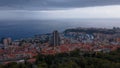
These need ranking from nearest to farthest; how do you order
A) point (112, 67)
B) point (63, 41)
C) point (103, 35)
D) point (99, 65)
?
point (112, 67), point (99, 65), point (63, 41), point (103, 35)

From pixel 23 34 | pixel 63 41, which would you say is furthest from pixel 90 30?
pixel 63 41

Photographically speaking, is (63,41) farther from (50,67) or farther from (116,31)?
(50,67)

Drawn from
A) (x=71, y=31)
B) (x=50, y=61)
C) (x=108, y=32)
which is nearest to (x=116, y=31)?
(x=108, y=32)

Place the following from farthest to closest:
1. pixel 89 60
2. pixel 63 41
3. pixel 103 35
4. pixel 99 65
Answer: pixel 103 35 → pixel 63 41 → pixel 89 60 → pixel 99 65

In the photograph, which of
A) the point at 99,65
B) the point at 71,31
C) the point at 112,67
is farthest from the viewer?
the point at 71,31

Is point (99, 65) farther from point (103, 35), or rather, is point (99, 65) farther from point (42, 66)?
point (103, 35)

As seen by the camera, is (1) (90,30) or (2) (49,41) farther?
(1) (90,30)

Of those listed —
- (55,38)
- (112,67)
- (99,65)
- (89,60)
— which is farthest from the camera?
(55,38)

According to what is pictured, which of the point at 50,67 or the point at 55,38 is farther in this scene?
the point at 55,38
